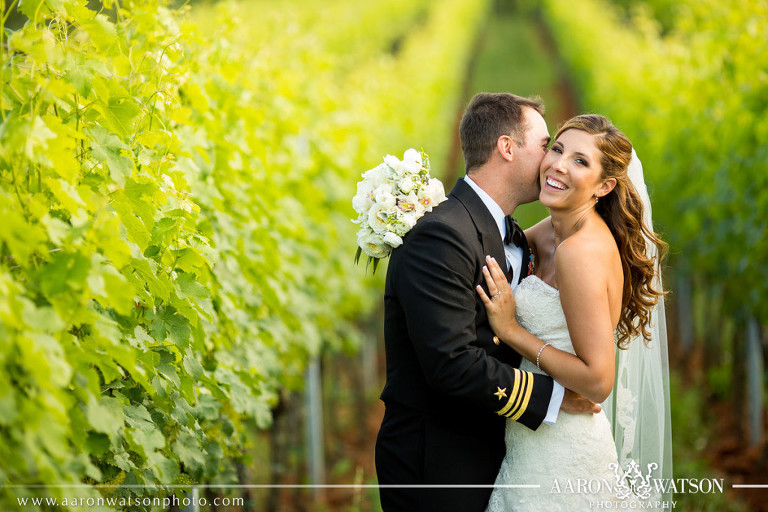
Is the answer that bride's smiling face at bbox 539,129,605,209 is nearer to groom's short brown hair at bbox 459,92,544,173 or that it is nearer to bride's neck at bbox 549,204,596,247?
bride's neck at bbox 549,204,596,247

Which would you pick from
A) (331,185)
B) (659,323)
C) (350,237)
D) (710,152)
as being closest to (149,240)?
(659,323)

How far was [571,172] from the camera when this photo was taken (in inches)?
118

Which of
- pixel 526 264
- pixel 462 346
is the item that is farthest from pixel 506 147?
pixel 462 346

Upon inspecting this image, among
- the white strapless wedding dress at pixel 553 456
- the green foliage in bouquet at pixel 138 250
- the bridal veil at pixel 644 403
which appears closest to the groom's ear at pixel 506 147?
the white strapless wedding dress at pixel 553 456

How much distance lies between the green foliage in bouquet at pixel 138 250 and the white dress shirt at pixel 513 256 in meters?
1.11

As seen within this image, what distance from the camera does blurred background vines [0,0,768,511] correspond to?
195 centimetres

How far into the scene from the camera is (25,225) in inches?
71.9

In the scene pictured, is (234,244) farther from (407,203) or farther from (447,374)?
(447,374)

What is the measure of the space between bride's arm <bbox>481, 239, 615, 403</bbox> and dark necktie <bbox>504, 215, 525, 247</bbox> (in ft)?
0.71

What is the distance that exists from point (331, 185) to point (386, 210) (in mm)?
3763

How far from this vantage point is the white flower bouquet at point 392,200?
2.90 meters

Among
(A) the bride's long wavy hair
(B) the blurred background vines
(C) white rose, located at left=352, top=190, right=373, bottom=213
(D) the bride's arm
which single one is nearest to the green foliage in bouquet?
(B) the blurred background vines

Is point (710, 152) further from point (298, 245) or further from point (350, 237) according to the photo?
point (298, 245)

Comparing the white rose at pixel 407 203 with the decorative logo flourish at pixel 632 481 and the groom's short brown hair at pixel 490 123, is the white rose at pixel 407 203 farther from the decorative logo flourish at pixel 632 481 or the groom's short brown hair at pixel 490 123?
the decorative logo flourish at pixel 632 481
